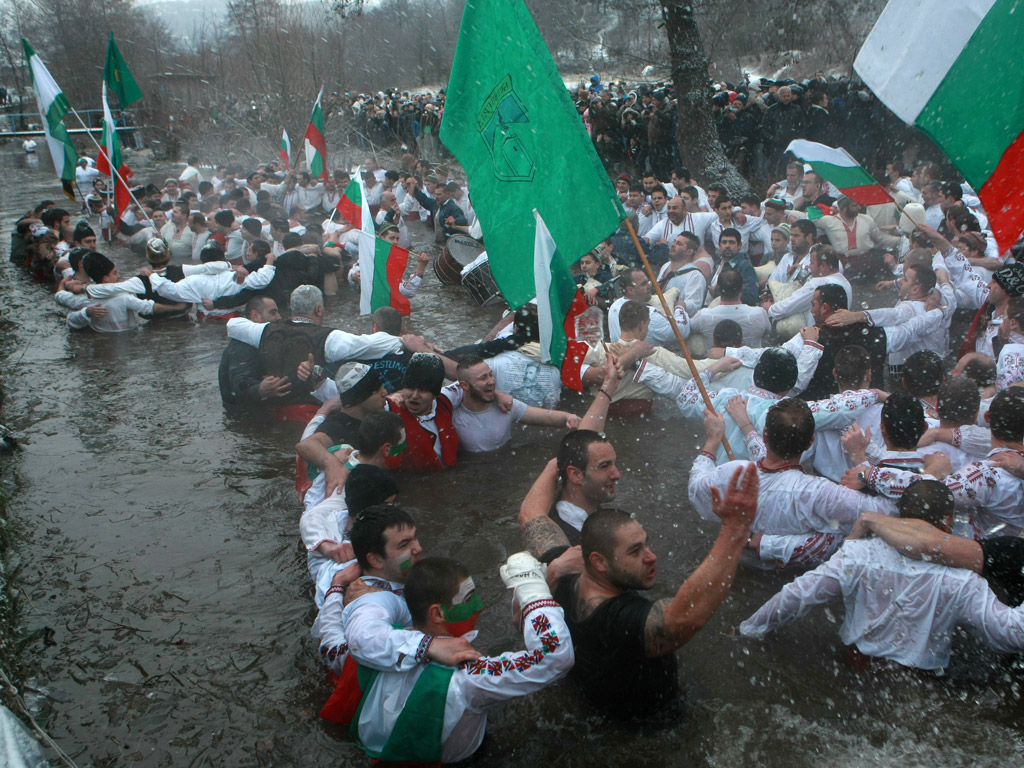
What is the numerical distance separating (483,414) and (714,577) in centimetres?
316

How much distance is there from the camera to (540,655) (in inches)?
106

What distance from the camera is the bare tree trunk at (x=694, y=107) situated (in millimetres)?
14023

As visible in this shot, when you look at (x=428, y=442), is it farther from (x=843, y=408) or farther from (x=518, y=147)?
(x=843, y=408)

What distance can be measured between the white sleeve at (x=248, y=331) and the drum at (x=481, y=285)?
3.74m

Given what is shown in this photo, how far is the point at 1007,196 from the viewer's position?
135 inches

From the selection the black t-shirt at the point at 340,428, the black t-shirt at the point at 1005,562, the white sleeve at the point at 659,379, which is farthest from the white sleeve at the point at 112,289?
the black t-shirt at the point at 1005,562

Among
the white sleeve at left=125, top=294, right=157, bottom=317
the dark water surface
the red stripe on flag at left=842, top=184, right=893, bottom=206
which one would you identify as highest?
the red stripe on flag at left=842, top=184, right=893, bottom=206

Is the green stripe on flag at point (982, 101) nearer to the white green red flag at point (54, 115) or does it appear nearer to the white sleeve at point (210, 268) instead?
the white sleeve at point (210, 268)

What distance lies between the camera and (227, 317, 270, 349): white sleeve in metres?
6.70

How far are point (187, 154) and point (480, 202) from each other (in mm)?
29811

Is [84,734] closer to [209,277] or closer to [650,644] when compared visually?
[650,644]

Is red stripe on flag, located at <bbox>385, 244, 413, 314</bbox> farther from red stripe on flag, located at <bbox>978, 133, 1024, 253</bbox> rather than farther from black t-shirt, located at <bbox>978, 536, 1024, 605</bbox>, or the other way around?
black t-shirt, located at <bbox>978, 536, 1024, 605</bbox>

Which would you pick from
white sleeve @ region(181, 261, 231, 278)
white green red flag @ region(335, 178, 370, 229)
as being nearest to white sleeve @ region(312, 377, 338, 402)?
white green red flag @ region(335, 178, 370, 229)

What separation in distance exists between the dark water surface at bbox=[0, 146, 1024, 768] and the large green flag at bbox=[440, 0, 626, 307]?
1.96 meters
